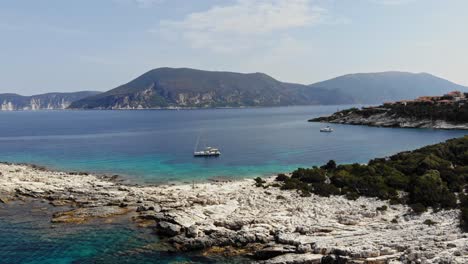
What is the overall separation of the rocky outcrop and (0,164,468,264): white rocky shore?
119873 millimetres

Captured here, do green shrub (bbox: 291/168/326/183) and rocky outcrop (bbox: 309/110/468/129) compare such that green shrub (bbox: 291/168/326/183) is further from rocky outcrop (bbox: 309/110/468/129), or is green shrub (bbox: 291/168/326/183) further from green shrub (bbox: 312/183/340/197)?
rocky outcrop (bbox: 309/110/468/129)

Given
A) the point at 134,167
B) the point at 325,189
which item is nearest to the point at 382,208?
the point at 325,189

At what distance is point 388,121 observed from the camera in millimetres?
162875

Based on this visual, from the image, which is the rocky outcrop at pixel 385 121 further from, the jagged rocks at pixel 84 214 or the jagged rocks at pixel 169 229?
the jagged rocks at pixel 84 214

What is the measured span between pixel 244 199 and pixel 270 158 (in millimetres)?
39881

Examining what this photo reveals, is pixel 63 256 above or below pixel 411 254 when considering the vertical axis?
below

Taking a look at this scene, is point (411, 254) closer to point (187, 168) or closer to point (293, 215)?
point (293, 215)

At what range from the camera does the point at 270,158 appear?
8150cm

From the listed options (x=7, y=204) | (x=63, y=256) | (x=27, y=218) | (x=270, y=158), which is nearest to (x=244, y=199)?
(x=63, y=256)

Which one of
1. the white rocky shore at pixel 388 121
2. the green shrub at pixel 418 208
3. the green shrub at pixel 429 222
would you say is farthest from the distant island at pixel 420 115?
the green shrub at pixel 429 222

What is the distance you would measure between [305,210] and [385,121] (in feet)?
465

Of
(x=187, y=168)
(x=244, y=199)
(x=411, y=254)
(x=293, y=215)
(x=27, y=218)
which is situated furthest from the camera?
(x=187, y=168)

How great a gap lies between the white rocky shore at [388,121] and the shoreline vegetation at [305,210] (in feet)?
312

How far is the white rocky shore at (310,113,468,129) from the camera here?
141 metres
